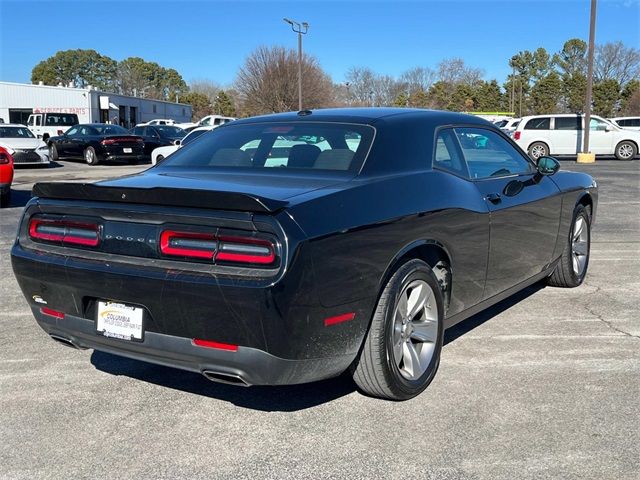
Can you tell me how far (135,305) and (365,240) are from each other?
1.09m

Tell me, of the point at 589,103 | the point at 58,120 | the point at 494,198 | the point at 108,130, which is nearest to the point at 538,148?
the point at 589,103

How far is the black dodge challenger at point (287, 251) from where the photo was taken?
285 centimetres

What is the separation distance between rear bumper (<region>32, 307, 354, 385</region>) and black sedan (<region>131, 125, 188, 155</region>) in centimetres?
2334

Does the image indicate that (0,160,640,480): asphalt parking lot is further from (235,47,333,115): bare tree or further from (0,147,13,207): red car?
(235,47,333,115): bare tree

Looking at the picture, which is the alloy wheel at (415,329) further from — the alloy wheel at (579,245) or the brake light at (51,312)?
the alloy wheel at (579,245)

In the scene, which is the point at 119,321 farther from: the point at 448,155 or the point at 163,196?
the point at 448,155

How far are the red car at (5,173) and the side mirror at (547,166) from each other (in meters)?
9.19

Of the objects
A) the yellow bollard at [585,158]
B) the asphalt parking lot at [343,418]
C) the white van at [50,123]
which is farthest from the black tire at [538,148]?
the asphalt parking lot at [343,418]

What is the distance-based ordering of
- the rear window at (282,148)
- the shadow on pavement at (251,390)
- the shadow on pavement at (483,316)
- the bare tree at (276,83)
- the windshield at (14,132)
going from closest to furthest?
the shadow on pavement at (251,390), the rear window at (282,148), the shadow on pavement at (483,316), the windshield at (14,132), the bare tree at (276,83)

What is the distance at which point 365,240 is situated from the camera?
3.15 metres

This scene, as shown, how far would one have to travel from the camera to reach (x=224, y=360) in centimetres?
293

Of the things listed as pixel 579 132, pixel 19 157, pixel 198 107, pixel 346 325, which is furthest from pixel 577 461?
pixel 198 107

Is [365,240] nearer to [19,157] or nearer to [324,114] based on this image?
[324,114]

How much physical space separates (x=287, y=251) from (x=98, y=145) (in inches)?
926
